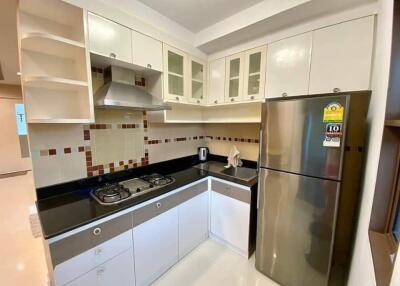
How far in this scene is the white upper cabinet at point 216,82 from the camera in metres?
2.11

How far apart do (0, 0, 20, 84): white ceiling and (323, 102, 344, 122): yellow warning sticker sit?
2.30 meters

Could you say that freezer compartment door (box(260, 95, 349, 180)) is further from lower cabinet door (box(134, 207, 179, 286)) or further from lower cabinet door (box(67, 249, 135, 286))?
lower cabinet door (box(67, 249, 135, 286))

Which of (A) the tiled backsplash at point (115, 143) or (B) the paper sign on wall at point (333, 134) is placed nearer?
(B) the paper sign on wall at point (333, 134)

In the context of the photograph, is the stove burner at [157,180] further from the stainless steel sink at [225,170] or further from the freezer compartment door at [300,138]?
the freezer compartment door at [300,138]

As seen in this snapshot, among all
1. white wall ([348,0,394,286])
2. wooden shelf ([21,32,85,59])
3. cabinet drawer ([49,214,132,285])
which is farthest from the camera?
wooden shelf ([21,32,85,59])

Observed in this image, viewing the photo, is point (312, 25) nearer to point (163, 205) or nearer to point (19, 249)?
point (163, 205)

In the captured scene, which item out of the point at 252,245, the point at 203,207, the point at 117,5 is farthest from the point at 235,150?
the point at 117,5

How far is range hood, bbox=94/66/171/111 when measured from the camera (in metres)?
1.37

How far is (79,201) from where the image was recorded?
1355 millimetres

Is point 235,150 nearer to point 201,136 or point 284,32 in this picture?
point 201,136

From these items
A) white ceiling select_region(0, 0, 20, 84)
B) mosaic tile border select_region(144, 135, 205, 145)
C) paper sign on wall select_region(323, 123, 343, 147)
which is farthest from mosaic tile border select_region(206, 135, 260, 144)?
white ceiling select_region(0, 0, 20, 84)

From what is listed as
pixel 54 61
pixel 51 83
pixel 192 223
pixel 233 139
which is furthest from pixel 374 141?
pixel 54 61

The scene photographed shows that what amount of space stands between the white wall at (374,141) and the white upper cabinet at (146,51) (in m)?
1.59

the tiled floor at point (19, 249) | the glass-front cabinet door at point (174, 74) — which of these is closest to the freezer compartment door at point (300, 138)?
the glass-front cabinet door at point (174, 74)
